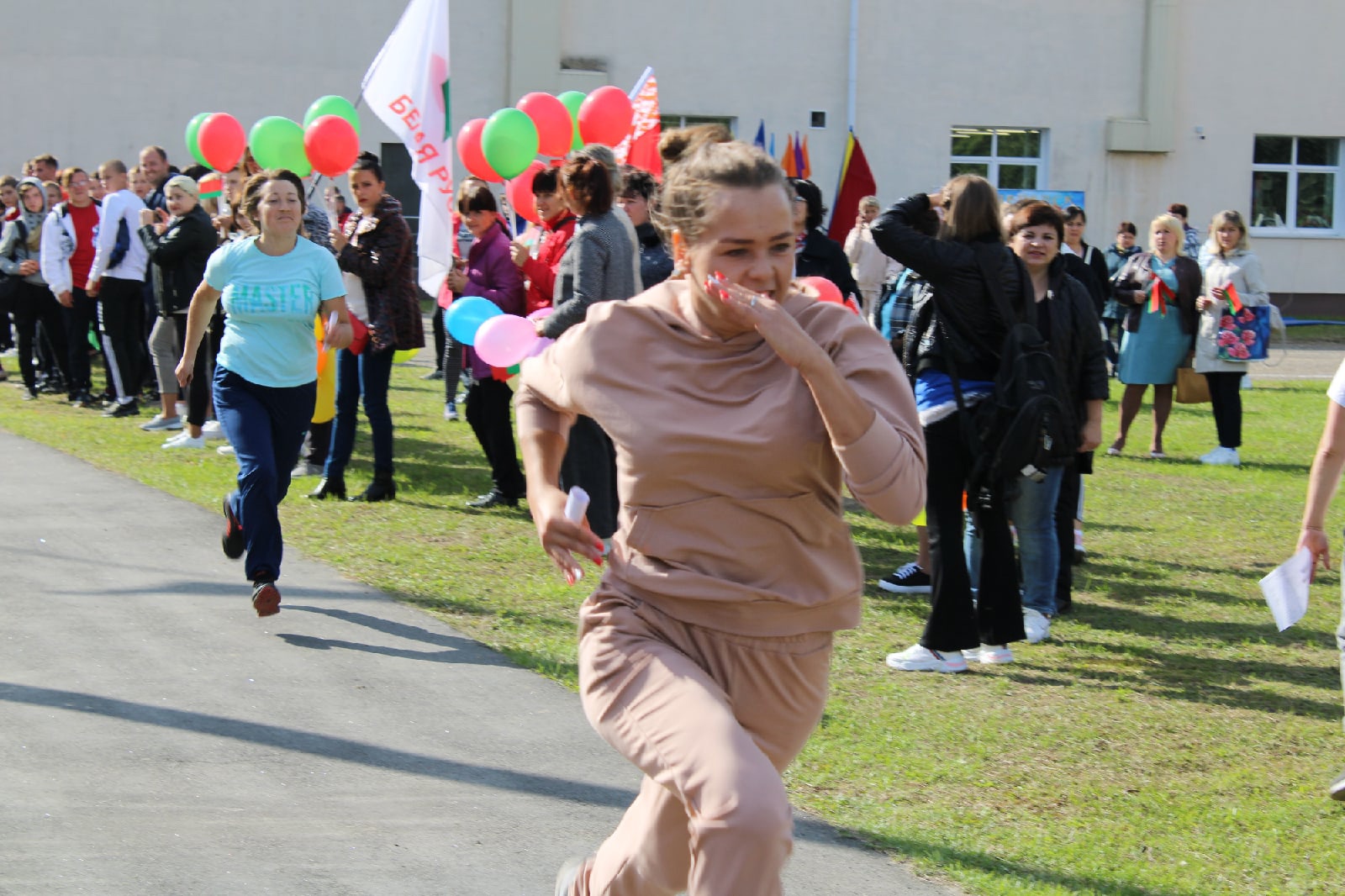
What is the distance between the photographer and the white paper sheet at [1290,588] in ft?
14.3

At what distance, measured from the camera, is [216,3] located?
2473 centimetres

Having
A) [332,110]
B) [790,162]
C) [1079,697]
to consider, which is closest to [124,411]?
[332,110]

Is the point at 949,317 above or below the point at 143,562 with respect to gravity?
above

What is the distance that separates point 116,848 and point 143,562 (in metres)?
3.89

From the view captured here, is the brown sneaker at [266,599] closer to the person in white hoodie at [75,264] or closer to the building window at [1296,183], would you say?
the person in white hoodie at [75,264]

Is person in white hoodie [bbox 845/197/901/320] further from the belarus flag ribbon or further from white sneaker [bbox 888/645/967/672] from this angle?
white sneaker [bbox 888/645/967/672]

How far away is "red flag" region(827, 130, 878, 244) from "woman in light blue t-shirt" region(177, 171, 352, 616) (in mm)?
3572

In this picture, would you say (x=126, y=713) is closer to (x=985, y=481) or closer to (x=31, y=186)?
(x=985, y=481)

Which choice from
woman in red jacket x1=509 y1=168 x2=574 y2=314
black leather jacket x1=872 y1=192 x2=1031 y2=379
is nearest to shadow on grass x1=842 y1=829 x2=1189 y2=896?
black leather jacket x1=872 y1=192 x2=1031 y2=379

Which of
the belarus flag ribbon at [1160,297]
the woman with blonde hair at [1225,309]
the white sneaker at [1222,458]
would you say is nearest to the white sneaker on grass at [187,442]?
the belarus flag ribbon at [1160,297]

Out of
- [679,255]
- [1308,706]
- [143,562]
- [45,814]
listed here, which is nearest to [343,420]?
[143,562]

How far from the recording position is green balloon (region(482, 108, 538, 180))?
→ 11062 millimetres

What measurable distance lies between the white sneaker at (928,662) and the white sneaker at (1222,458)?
6.85m

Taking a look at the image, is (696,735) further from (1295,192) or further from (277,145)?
(1295,192)
